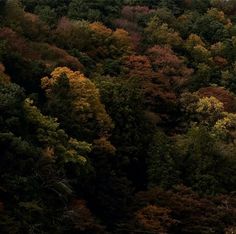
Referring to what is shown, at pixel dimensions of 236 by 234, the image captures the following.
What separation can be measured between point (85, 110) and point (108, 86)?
4.86 meters

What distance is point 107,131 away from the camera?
140ft

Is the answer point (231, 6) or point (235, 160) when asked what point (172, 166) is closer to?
point (235, 160)

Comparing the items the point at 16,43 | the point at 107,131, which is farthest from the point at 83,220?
the point at 16,43

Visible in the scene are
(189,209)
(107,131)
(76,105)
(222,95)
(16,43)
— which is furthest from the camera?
(222,95)

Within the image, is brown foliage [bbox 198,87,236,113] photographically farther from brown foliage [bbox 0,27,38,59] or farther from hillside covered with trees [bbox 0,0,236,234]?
brown foliage [bbox 0,27,38,59]

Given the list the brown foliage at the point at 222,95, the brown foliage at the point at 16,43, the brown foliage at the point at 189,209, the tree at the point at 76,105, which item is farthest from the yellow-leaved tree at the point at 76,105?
the brown foliage at the point at 222,95

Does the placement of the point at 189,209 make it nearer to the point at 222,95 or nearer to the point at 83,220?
the point at 83,220

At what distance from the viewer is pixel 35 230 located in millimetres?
30703

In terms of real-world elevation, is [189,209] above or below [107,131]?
below

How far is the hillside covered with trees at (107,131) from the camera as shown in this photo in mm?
33844

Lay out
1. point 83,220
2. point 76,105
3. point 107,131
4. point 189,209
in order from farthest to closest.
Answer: point 107,131, point 76,105, point 189,209, point 83,220

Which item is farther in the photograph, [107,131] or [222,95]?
[222,95]

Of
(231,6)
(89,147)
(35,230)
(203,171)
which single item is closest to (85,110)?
(89,147)

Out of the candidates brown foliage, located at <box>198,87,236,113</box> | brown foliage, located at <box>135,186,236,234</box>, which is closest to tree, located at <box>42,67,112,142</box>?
brown foliage, located at <box>135,186,236,234</box>
